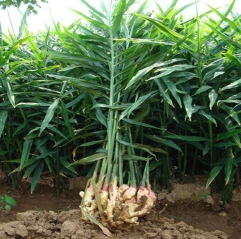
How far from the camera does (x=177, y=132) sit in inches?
96.2

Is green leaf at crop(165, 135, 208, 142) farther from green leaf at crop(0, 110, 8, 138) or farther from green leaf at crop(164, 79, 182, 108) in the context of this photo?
green leaf at crop(0, 110, 8, 138)

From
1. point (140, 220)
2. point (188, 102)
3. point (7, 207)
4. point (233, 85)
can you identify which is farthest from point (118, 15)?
Result: point (7, 207)

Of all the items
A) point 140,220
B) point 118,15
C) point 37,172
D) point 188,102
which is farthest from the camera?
point 37,172

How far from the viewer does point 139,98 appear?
7.18 ft

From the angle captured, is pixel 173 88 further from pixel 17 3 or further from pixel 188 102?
pixel 17 3

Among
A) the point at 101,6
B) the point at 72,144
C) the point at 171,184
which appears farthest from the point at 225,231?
the point at 101,6

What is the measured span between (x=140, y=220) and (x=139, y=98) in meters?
0.61

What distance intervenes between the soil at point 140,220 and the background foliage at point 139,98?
0.08 meters

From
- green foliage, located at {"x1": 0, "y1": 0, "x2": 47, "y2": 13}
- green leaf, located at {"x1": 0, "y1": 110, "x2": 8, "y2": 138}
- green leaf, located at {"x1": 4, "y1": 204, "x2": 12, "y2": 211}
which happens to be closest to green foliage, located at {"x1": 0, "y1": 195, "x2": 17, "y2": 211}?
green leaf, located at {"x1": 4, "y1": 204, "x2": 12, "y2": 211}

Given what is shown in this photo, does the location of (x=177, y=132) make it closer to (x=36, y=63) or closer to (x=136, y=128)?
(x=136, y=128)

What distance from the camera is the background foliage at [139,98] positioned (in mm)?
2213

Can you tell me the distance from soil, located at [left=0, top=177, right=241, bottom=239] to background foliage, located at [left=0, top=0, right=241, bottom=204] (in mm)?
77

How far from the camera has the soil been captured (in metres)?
1.94

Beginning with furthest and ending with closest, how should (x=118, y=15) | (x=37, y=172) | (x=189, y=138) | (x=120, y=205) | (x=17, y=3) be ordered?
(x=17, y=3) → (x=37, y=172) → (x=118, y=15) → (x=189, y=138) → (x=120, y=205)
